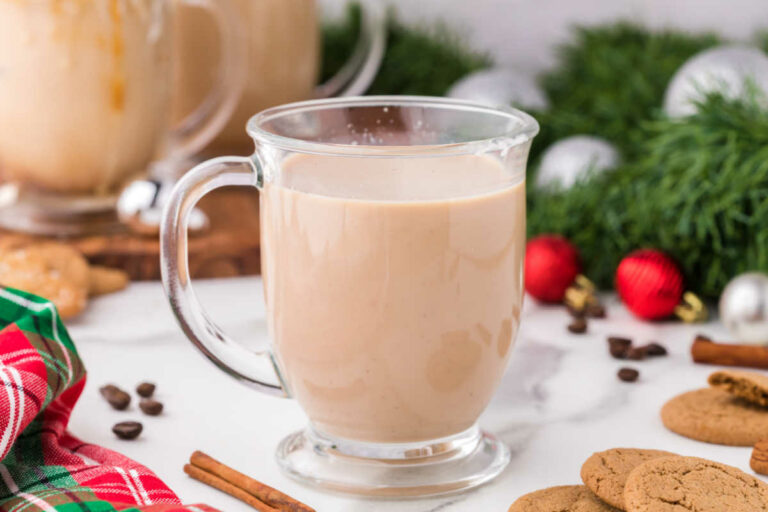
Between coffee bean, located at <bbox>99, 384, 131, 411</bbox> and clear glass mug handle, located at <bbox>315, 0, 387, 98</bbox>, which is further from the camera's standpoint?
clear glass mug handle, located at <bbox>315, 0, 387, 98</bbox>

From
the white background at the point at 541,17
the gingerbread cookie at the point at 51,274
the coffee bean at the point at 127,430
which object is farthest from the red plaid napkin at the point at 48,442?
the white background at the point at 541,17

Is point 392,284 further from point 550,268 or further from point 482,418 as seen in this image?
point 550,268

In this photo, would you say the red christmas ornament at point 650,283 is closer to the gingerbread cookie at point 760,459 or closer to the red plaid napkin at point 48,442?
the gingerbread cookie at point 760,459

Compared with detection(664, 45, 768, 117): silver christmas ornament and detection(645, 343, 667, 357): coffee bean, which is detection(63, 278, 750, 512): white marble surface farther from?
detection(664, 45, 768, 117): silver christmas ornament

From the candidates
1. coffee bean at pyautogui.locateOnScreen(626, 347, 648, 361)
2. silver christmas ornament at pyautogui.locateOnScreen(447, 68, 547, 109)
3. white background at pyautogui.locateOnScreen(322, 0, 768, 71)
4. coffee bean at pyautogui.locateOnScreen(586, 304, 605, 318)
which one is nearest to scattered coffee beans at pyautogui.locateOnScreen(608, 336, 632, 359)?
coffee bean at pyautogui.locateOnScreen(626, 347, 648, 361)

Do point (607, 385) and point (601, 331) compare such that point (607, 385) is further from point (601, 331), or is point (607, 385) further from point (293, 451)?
point (293, 451)

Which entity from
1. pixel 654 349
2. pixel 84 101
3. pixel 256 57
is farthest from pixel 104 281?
pixel 654 349

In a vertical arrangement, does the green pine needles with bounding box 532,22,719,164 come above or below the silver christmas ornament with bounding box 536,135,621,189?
above
